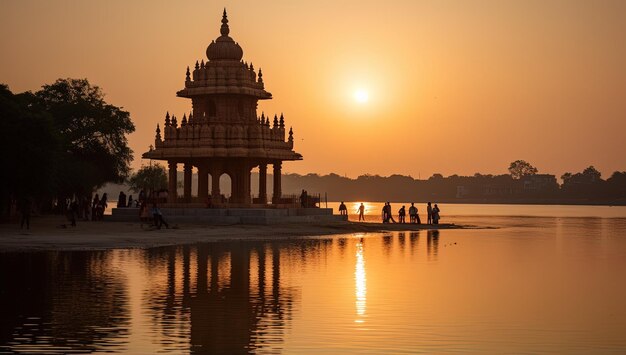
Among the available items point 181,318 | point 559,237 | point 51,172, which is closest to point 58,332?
point 181,318

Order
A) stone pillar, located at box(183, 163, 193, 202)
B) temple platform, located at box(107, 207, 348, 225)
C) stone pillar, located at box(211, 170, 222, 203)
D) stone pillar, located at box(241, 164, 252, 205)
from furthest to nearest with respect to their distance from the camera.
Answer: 1. stone pillar, located at box(183, 163, 193, 202)
2. stone pillar, located at box(241, 164, 252, 205)
3. stone pillar, located at box(211, 170, 222, 203)
4. temple platform, located at box(107, 207, 348, 225)

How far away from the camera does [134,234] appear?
51.1 metres

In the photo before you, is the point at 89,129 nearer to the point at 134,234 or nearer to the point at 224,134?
the point at 224,134

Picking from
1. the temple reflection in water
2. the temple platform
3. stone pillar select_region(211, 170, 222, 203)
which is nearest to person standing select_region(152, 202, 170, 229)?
the temple platform

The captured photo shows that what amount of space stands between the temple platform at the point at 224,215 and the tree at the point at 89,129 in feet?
38.8

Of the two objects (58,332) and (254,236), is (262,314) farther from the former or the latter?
(254,236)

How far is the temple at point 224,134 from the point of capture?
69812mm

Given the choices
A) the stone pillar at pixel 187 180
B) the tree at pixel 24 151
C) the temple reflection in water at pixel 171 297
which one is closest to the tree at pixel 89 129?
the stone pillar at pixel 187 180

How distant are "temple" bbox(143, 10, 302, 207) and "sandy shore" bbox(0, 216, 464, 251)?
22.2 feet

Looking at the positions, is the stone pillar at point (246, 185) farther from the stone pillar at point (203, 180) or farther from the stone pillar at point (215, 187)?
the stone pillar at point (203, 180)

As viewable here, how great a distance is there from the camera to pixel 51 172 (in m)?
58.6

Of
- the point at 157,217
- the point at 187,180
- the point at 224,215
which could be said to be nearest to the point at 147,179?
the point at 187,180

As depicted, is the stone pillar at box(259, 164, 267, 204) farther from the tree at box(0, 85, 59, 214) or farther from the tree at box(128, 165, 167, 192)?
the tree at box(128, 165, 167, 192)

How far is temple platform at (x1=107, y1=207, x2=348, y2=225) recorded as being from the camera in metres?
64.4
